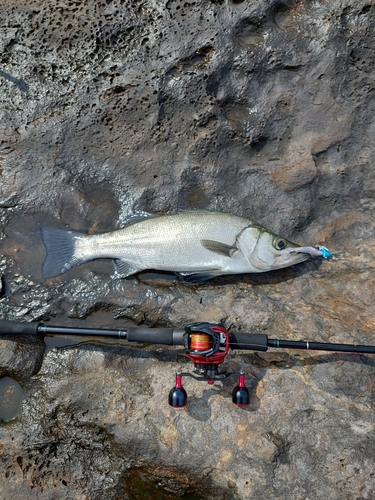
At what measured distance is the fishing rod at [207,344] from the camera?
343cm

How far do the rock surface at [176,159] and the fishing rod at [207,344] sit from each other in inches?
11.1

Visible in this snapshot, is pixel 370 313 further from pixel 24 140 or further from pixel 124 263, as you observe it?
pixel 24 140

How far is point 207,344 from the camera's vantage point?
11.2ft

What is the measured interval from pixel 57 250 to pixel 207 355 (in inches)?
78.4

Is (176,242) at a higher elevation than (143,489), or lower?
higher

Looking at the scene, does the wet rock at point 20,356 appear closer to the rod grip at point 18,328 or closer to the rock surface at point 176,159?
the rock surface at point 176,159

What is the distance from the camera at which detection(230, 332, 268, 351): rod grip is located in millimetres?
3598

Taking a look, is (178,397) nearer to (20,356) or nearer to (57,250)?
(20,356)

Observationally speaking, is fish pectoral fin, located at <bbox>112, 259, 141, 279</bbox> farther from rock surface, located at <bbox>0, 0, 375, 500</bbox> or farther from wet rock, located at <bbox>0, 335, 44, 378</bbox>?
wet rock, located at <bbox>0, 335, 44, 378</bbox>

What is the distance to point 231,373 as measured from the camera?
12.3ft

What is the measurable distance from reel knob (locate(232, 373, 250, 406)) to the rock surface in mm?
333

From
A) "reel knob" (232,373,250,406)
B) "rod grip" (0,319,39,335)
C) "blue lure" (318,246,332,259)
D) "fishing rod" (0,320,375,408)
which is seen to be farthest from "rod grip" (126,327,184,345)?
"blue lure" (318,246,332,259)

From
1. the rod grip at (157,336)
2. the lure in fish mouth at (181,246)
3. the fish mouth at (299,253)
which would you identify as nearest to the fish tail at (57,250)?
the lure in fish mouth at (181,246)

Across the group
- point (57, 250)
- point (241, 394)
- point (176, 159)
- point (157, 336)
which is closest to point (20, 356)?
point (57, 250)
